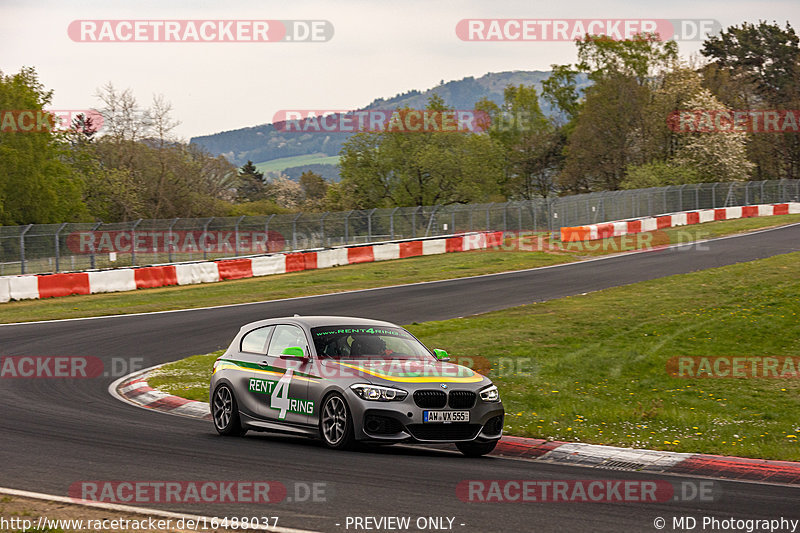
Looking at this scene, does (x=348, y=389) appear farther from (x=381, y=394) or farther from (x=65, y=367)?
(x=65, y=367)

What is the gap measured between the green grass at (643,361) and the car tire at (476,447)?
1.10m

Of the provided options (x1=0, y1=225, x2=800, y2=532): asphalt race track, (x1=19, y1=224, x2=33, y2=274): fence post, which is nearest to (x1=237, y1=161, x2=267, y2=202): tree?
(x1=19, y1=224, x2=33, y2=274): fence post

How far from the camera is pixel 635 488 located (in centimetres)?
790

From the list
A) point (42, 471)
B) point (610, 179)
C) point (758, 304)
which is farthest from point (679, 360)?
point (610, 179)

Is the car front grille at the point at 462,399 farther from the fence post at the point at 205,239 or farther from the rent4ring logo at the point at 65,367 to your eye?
the fence post at the point at 205,239

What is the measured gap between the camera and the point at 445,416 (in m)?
9.48

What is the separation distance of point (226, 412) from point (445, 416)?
3.11 m

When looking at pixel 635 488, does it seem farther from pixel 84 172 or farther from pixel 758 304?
pixel 84 172

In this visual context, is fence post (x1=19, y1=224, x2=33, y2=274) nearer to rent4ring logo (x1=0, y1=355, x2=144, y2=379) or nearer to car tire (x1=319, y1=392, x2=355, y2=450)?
rent4ring logo (x1=0, y1=355, x2=144, y2=379)

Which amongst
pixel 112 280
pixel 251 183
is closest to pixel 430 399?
pixel 112 280

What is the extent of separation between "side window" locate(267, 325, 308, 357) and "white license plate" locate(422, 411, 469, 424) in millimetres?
1852

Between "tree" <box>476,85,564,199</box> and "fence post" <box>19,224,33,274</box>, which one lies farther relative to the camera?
"tree" <box>476,85,564,199</box>

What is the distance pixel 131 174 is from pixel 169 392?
62217mm

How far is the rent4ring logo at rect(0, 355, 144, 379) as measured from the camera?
1631 cm
